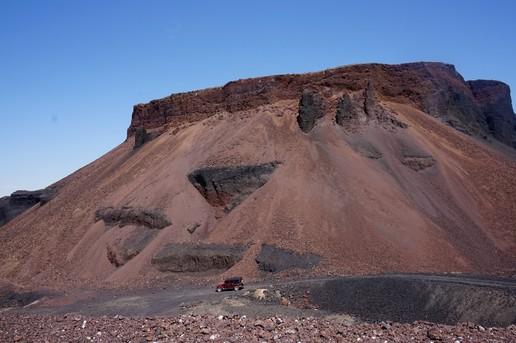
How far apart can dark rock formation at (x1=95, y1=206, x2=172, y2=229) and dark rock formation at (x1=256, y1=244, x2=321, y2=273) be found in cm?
944

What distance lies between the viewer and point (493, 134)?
66.6 m

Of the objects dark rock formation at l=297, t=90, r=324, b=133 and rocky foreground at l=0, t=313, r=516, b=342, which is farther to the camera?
dark rock formation at l=297, t=90, r=324, b=133

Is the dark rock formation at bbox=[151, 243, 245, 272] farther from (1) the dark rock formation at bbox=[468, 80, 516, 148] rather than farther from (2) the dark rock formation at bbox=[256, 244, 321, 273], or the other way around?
(1) the dark rock formation at bbox=[468, 80, 516, 148]

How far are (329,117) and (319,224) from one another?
14.3 metres

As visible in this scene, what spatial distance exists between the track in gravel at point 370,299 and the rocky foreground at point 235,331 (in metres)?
1.33

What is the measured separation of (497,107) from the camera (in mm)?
70188

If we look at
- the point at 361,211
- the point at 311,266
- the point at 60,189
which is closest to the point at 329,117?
the point at 361,211

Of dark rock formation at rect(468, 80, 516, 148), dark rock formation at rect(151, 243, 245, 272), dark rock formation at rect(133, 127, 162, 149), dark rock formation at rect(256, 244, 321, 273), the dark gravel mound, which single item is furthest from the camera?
dark rock formation at rect(468, 80, 516, 148)

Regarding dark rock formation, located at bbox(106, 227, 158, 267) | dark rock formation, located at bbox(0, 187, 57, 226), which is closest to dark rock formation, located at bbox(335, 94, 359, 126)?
dark rock formation, located at bbox(106, 227, 158, 267)

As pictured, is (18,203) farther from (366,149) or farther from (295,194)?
(366,149)

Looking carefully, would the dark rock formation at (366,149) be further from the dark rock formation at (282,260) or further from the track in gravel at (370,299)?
the track in gravel at (370,299)

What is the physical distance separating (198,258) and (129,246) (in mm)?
6741

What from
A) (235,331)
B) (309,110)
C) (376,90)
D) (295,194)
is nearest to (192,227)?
(295,194)

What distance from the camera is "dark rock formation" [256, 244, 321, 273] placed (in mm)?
35000
